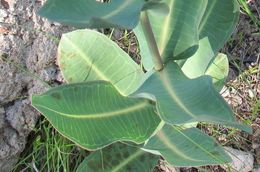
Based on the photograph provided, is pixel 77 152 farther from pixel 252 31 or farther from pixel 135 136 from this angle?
pixel 252 31

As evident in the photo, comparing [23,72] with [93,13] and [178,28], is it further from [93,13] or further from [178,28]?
[93,13]

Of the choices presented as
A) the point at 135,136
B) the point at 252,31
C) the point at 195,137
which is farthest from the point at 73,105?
the point at 252,31

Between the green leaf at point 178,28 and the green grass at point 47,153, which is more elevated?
the green leaf at point 178,28

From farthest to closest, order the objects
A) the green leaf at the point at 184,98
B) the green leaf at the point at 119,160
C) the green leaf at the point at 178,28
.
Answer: the green leaf at the point at 119,160 → the green leaf at the point at 178,28 → the green leaf at the point at 184,98

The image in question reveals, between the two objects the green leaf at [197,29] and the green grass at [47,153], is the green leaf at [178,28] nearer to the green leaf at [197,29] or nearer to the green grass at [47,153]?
the green leaf at [197,29]

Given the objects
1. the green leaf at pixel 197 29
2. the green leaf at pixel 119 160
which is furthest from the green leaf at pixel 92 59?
the green leaf at pixel 119 160

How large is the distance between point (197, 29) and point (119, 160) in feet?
1.43

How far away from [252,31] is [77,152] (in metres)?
0.68

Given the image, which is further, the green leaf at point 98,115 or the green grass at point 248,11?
the green grass at point 248,11

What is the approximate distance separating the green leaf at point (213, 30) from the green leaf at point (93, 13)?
50cm

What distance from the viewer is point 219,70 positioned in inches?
59.4

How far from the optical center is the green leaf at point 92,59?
1.38m

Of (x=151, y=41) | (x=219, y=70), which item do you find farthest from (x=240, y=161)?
(x=151, y=41)

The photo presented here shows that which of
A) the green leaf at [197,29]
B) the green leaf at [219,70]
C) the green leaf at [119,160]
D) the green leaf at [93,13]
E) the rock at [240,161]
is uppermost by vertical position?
the green leaf at [93,13]
